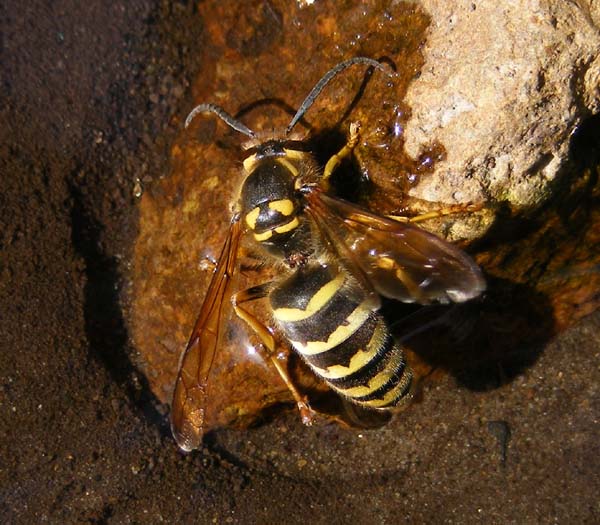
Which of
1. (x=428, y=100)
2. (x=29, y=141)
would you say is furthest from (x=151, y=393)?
(x=428, y=100)

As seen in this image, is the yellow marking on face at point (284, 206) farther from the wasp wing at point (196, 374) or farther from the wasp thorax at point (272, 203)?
the wasp wing at point (196, 374)

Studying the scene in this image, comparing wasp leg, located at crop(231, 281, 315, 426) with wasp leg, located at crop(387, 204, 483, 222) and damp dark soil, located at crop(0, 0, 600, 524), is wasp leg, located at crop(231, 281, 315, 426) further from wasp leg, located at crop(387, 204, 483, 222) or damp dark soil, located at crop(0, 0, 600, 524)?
wasp leg, located at crop(387, 204, 483, 222)

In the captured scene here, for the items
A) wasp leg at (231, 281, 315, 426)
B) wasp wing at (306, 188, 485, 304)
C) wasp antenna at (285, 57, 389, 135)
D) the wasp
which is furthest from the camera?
wasp leg at (231, 281, 315, 426)

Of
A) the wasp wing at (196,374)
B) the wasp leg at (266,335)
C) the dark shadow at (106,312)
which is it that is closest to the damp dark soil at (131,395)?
the dark shadow at (106,312)

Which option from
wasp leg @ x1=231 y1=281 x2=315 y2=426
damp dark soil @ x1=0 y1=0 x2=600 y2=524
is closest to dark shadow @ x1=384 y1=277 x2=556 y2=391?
damp dark soil @ x1=0 y1=0 x2=600 y2=524

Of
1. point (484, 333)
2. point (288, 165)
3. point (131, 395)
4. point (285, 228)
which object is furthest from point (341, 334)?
point (131, 395)

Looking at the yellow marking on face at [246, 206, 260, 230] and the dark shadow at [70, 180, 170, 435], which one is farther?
the dark shadow at [70, 180, 170, 435]

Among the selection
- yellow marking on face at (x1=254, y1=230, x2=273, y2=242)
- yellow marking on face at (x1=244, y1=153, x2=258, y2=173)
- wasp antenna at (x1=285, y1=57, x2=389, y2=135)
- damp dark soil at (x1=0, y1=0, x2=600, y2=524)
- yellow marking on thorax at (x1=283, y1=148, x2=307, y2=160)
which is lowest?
damp dark soil at (x1=0, y1=0, x2=600, y2=524)
